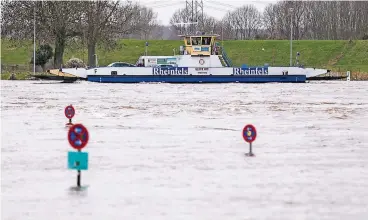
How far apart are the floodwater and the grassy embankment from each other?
231 feet

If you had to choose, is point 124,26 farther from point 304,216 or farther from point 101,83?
point 304,216

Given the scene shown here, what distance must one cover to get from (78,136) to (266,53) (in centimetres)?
9418

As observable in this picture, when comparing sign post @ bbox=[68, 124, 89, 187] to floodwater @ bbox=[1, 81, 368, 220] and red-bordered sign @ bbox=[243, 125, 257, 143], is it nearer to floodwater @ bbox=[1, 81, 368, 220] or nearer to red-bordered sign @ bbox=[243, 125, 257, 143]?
floodwater @ bbox=[1, 81, 368, 220]

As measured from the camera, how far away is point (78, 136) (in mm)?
13289

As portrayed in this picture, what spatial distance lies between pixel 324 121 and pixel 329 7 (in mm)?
121368

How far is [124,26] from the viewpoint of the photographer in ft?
278

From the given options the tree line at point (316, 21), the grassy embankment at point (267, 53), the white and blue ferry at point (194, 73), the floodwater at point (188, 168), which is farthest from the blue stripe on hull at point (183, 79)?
the tree line at point (316, 21)

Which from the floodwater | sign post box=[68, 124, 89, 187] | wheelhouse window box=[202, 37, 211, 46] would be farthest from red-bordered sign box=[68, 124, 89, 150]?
wheelhouse window box=[202, 37, 211, 46]

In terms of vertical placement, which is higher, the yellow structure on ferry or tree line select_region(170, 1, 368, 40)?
tree line select_region(170, 1, 368, 40)

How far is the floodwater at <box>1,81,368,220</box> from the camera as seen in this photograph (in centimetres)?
1181

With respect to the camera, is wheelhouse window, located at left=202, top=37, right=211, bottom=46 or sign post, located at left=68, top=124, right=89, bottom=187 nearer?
sign post, located at left=68, top=124, right=89, bottom=187

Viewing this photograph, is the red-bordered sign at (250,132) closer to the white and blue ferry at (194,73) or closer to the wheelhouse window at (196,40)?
the white and blue ferry at (194,73)

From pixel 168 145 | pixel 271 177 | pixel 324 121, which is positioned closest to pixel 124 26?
pixel 324 121

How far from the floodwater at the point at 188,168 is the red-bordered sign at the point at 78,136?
78cm
